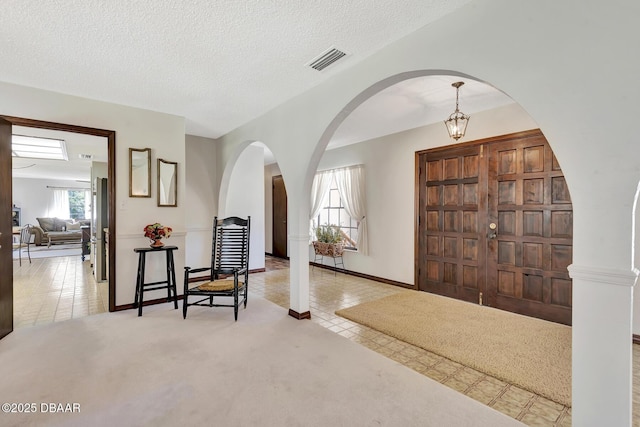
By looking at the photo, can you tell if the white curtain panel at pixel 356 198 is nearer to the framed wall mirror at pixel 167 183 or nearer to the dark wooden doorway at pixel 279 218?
the dark wooden doorway at pixel 279 218

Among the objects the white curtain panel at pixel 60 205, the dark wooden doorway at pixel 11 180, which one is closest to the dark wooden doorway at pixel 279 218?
the dark wooden doorway at pixel 11 180

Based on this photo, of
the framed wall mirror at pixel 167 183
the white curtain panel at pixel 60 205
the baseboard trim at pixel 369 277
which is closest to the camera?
the framed wall mirror at pixel 167 183

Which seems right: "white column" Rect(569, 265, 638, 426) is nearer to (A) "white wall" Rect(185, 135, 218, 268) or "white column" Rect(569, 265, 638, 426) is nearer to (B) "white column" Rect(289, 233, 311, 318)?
(B) "white column" Rect(289, 233, 311, 318)

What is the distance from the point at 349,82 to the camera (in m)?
2.76

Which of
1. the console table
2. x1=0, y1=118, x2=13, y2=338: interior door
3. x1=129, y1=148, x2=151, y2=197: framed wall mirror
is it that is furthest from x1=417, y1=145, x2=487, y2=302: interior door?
x1=0, y1=118, x2=13, y2=338: interior door

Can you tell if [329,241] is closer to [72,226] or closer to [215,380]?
[215,380]

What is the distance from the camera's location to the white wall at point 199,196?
16.9 feet

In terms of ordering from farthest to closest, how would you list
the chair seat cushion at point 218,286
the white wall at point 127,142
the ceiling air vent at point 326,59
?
1. the chair seat cushion at point 218,286
2. the white wall at point 127,142
3. the ceiling air vent at point 326,59

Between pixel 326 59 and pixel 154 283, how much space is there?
125 inches

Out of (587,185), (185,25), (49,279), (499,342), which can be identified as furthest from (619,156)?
(49,279)

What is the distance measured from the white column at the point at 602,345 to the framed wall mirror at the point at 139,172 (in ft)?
14.2

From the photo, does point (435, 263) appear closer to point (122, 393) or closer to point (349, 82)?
point (349, 82)

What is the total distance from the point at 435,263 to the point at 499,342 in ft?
5.84

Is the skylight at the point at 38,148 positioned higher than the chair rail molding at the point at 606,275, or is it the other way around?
the skylight at the point at 38,148
